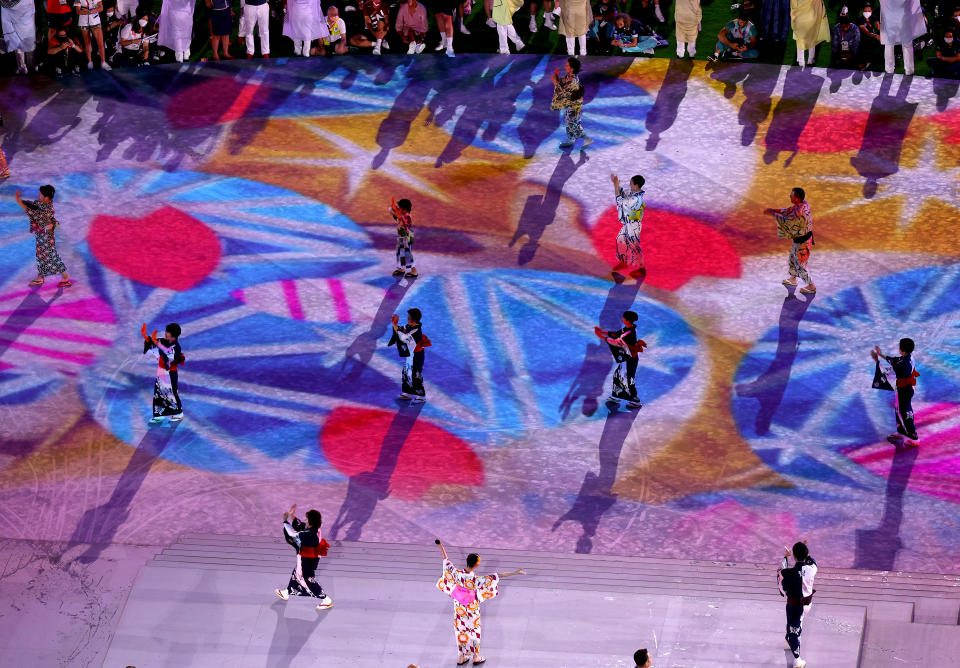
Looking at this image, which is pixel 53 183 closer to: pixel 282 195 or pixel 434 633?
pixel 282 195

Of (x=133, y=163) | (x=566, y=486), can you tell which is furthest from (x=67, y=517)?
(x=133, y=163)

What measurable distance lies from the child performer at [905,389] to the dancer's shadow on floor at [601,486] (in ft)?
11.1

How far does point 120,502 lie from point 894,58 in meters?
16.9

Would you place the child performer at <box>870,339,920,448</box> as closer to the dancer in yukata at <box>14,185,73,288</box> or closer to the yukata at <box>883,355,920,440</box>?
the yukata at <box>883,355,920,440</box>

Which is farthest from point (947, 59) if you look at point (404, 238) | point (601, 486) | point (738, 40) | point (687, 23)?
point (601, 486)

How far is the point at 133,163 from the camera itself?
87.0ft

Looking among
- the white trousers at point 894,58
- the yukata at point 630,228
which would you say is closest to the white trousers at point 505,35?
the white trousers at point 894,58

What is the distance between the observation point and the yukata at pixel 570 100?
25.5m

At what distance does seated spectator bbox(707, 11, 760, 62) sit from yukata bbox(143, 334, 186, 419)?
1302 centimetres

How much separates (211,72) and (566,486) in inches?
547

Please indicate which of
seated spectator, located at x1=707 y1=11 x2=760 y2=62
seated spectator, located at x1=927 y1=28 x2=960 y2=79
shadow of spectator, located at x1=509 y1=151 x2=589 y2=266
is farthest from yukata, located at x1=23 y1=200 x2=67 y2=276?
seated spectator, located at x1=927 y1=28 x2=960 y2=79

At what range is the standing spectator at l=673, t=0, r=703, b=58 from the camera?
27922 millimetres

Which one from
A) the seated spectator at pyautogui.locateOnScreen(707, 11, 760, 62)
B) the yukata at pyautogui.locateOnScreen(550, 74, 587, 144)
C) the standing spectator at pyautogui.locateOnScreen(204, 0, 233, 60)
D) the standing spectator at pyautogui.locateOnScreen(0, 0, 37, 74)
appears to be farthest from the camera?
the standing spectator at pyautogui.locateOnScreen(0, 0, 37, 74)

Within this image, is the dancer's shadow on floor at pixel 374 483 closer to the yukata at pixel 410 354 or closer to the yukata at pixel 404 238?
the yukata at pixel 410 354
